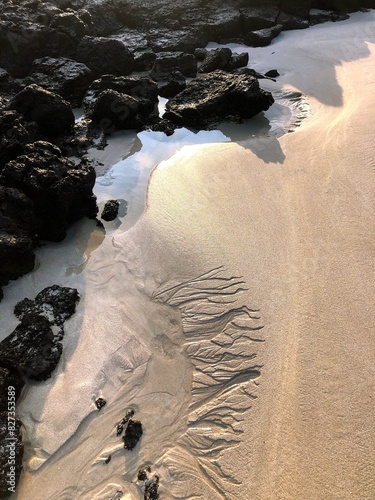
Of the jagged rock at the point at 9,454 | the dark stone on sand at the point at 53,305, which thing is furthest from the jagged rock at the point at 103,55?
the jagged rock at the point at 9,454

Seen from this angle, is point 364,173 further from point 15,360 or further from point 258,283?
point 15,360

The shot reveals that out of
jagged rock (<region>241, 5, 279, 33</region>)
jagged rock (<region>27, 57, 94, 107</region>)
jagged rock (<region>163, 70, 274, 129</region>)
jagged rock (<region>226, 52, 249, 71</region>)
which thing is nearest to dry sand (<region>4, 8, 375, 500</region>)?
jagged rock (<region>163, 70, 274, 129</region>)

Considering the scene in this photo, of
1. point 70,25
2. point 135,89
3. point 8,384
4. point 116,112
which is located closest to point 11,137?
point 116,112

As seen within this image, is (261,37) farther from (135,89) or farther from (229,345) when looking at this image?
(229,345)

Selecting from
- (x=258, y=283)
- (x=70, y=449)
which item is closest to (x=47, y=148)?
(x=258, y=283)

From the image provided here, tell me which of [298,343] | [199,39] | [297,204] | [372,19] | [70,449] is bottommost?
[70,449]

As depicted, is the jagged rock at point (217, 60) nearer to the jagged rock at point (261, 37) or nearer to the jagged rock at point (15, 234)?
the jagged rock at point (261, 37)
